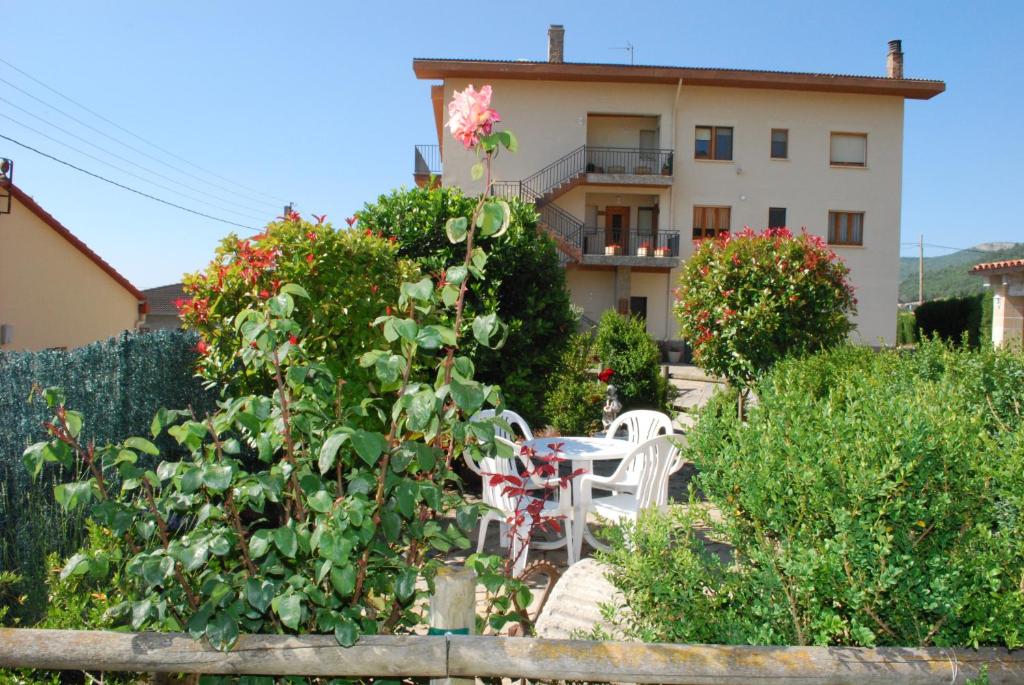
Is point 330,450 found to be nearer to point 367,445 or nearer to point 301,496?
point 367,445

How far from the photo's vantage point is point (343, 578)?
209 cm

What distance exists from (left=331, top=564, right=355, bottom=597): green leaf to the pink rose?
138 centimetres

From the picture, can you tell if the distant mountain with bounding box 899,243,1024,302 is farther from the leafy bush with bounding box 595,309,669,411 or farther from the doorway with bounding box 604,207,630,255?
the leafy bush with bounding box 595,309,669,411

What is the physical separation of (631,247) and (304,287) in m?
22.3

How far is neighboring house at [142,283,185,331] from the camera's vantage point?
128 feet

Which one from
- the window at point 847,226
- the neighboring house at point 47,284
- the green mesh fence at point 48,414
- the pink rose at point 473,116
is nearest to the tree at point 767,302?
the green mesh fence at point 48,414

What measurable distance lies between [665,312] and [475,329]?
84.4 ft

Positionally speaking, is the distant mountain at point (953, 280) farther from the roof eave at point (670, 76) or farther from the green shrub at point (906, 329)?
the roof eave at point (670, 76)

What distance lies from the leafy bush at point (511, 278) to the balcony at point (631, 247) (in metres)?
18.1

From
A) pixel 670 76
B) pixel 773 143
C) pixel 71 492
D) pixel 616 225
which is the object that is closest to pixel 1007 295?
pixel 773 143

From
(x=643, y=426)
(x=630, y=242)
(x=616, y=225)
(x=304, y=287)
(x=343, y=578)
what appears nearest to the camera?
(x=343, y=578)

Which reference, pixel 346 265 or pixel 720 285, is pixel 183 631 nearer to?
pixel 346 265

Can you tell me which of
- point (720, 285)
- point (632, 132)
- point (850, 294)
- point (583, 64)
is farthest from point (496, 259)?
point (632, 132)

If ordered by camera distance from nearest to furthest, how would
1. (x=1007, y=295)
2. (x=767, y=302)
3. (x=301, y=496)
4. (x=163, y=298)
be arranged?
(x=301, y=496) → (x=767, y=302) → (x=1007, y=295) → (x=163, y=298)
